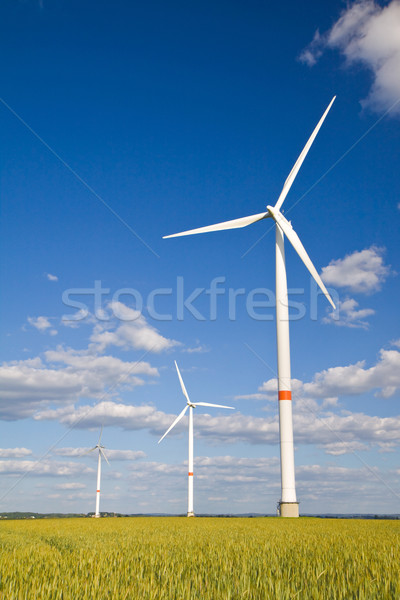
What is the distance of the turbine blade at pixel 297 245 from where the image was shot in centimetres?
3903

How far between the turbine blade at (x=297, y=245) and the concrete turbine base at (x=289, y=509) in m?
16.4

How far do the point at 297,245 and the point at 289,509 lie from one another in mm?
22099

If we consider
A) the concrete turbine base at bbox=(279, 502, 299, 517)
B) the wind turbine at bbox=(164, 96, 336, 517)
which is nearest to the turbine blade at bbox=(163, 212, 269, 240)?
the wind turbine at bbox=(164, 96, 336, 517)

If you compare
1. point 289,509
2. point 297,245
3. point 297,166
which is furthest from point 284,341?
point 297,166

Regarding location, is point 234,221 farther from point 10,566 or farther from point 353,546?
point 10,566

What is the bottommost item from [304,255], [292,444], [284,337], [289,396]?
[292,444]

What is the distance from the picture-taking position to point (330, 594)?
18.8ft

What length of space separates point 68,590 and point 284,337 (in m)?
36.8

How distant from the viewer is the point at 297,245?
43.4 meters

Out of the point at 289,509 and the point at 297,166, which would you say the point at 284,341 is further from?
the point at 297,166

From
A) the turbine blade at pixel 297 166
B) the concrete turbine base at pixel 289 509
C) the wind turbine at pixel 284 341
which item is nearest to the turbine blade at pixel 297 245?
the wind turbine at pixel 284 341

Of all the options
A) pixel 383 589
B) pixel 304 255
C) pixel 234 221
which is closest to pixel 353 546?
pixel 383 589

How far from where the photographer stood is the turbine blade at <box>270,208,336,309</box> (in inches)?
1537

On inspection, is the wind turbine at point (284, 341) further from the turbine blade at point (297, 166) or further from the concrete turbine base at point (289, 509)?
the turbine blade at point (297, 166)
